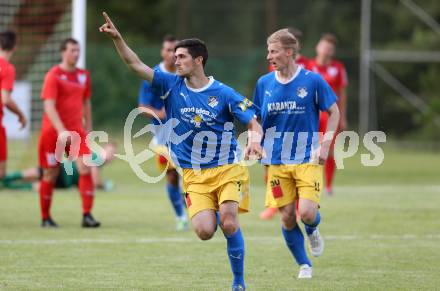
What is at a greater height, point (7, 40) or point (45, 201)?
point (7, 40)

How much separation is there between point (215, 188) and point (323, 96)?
57.0 inches

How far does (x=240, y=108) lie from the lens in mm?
7277

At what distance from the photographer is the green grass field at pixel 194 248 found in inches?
296

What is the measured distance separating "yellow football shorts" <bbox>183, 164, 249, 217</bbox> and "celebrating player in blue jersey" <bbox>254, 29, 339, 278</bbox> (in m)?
0.72

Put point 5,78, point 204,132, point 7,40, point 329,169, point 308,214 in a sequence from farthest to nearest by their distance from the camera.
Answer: point 329,169, point 7,40, point 5,78, point 308,214, point 204,132

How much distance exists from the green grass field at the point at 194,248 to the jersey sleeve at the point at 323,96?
54.7 inches

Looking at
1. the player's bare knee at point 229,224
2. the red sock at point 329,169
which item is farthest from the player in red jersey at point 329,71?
the player's bare knee at point 229,224

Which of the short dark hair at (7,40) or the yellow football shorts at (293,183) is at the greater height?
the short dark hair at (7,40)

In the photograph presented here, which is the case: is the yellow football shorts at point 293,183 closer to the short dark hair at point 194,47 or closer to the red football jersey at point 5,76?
the short dark hair at point 194,47

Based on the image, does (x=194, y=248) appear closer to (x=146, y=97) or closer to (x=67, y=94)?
(x=146, y=97)

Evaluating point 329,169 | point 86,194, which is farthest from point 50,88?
point 329,169

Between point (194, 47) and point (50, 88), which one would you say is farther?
point (50, 88)

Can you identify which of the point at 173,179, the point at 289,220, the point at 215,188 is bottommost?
the point at 289,220

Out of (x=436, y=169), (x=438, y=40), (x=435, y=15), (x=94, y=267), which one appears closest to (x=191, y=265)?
(x=94, y=267)
